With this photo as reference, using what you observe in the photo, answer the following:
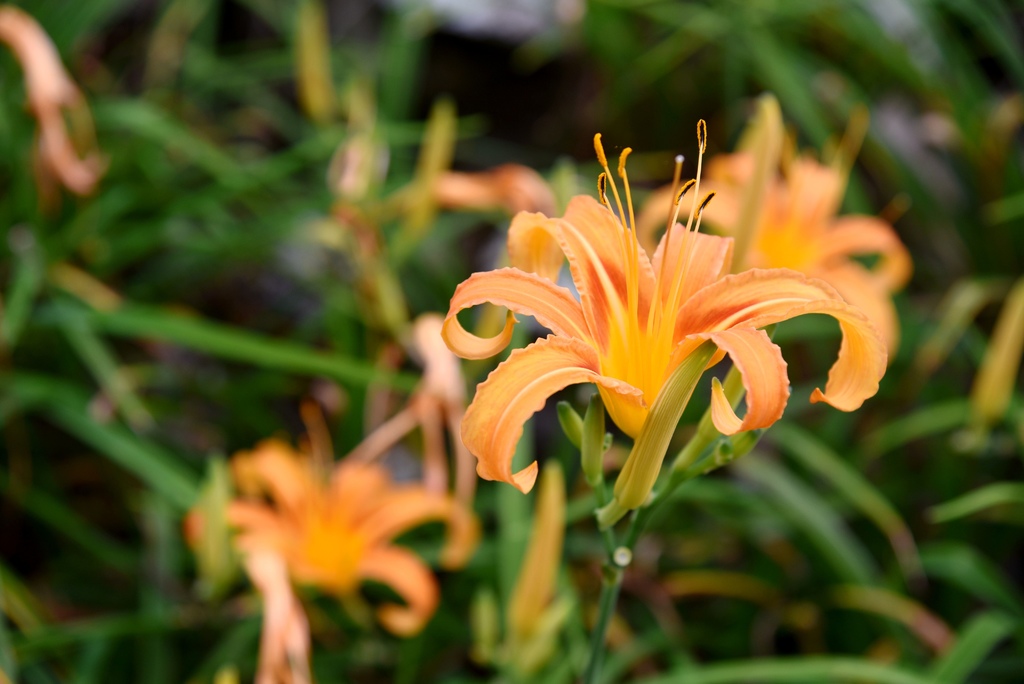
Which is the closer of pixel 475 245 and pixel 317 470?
pixel 317 470

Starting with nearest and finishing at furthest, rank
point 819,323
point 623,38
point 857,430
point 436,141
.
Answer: point 436,141, point 819,323, point 857,430, point 623,38

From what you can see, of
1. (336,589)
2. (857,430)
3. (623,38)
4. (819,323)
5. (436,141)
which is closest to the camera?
(336,589)

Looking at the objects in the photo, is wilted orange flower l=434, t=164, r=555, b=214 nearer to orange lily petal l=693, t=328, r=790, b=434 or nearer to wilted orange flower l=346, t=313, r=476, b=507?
wilted orange flower l=346, t=313, r=476, b=507

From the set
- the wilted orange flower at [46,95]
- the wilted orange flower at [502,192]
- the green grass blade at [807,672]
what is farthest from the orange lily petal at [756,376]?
the wilted orange flower at [46,95]

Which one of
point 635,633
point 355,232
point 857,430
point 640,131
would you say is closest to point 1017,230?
point 857,430

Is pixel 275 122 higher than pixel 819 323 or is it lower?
higher

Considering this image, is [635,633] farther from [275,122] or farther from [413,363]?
[275,122]

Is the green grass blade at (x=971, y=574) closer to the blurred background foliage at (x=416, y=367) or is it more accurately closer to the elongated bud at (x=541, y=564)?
the blurred background foliage at (x=416, y=367)
